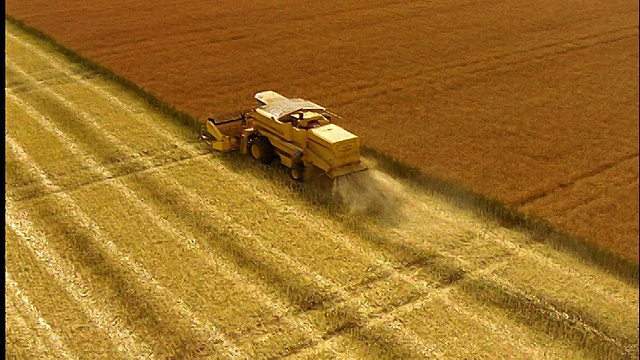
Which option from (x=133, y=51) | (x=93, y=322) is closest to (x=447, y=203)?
(x=93, y=322)

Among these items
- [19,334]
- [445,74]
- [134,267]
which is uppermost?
[445,74]

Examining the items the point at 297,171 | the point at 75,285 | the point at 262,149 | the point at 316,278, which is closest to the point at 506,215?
the point at 316,278

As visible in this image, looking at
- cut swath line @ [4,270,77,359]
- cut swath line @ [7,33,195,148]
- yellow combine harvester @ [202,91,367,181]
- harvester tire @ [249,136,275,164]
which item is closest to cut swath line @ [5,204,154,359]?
cut swath line @ [4,270,77,359]

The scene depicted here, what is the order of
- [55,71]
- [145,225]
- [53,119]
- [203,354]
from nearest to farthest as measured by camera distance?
[203,354] < [145,225] < [53,119] < [55,71]

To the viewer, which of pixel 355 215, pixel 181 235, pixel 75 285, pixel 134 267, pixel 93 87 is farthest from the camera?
pixel 93 87

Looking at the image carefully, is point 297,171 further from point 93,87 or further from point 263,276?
point 93,87

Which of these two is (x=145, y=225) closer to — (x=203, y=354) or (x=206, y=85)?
(x=203, y=354)

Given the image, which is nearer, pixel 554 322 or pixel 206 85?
pixel 554 322
